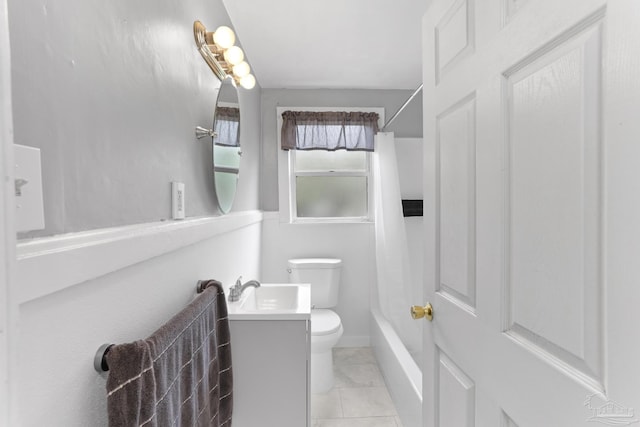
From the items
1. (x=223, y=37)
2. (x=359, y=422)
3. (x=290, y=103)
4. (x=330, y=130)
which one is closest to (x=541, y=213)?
(x=223, y=37)

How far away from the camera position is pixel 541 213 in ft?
2.04

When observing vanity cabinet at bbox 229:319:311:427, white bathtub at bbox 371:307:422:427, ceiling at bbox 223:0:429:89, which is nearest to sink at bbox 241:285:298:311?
vanity cabinet at bbox 229:319:311:427

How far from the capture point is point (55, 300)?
0.56 meters

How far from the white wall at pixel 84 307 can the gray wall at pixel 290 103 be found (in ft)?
6.39

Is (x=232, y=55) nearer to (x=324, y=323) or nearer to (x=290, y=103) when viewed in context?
(x=290, y=103)

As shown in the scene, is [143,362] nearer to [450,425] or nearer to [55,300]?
[55,300]

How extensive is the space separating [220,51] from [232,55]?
0.07 m

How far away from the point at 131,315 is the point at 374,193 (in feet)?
7.84

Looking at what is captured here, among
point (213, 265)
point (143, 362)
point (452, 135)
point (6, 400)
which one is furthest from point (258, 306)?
point (6, 400)

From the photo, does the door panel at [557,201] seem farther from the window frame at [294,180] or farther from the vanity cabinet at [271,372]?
the window frame at [294,180]

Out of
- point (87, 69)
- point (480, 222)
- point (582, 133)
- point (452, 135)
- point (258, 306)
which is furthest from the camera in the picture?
point (258, 306)

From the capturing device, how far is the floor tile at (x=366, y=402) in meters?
2.04

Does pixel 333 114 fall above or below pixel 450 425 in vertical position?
above

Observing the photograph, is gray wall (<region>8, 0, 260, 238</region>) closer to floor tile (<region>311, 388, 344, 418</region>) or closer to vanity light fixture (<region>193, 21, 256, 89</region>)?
vanity light fixture (<region>193, 21, 256, 89</region>)
